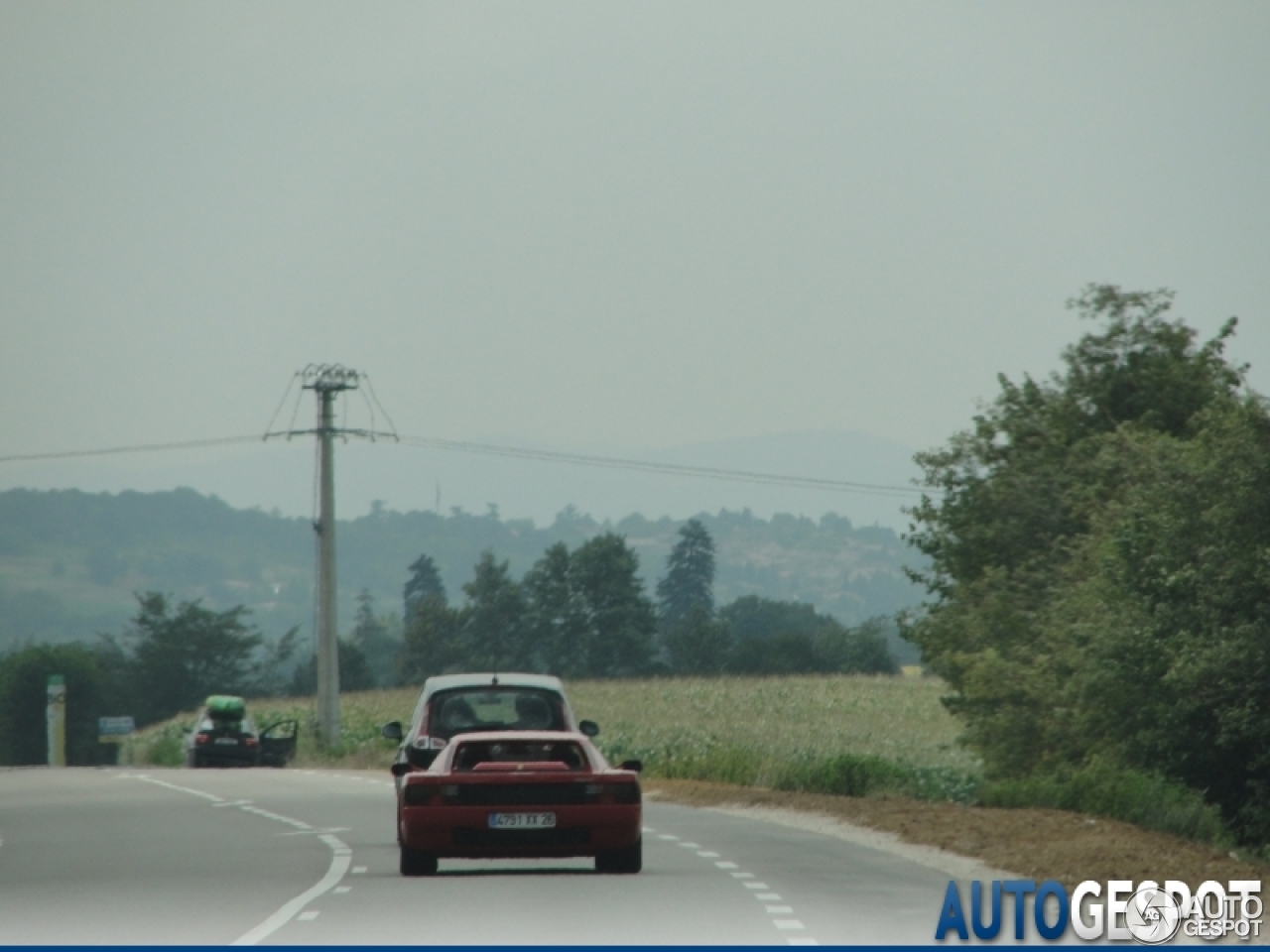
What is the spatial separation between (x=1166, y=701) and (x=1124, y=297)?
2064 centimetres

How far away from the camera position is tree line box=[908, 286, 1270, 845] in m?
35.7

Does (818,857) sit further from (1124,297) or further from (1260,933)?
(1124,297)

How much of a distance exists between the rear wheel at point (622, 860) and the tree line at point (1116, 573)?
12889mm

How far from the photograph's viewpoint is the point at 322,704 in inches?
2477

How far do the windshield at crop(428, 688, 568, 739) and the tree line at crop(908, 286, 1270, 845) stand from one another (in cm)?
1008

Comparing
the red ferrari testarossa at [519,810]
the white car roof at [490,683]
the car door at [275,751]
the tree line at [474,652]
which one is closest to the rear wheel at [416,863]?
the red ferrari testarossa at [519,810]

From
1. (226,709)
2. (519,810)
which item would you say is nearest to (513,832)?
(519,810)

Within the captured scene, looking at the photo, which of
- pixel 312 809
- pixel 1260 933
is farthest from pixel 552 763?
pixel 312 809

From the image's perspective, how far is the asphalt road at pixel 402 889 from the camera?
1563 cm

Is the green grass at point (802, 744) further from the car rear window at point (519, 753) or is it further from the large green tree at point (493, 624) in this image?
the large green tree at point (493, 624)

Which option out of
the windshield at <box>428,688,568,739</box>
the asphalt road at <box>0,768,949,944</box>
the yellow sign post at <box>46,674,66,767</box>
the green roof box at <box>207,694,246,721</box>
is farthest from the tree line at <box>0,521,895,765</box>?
the windshield at <box>428,688,568,739</box>

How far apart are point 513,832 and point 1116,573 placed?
2049 centimetres

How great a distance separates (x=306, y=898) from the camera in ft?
60.2

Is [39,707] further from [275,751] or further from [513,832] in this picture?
[513,832]
